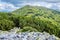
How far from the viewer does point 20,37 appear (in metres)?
43.9

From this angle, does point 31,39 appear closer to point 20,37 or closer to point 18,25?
point 20,37

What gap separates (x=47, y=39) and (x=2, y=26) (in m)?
34.3

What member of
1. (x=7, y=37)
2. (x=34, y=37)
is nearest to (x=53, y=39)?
(x=34, y=37)

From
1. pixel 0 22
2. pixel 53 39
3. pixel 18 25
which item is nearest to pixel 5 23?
pixel 0 22

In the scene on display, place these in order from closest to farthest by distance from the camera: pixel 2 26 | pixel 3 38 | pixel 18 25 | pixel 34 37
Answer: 1. pixel 3 38
2. pixel 34 37
3. pixel 2 26
4. pixel 18 25

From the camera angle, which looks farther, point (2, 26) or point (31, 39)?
point (2, 26)

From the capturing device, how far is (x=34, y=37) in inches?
1801

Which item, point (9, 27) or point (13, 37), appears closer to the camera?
point (13, 37)

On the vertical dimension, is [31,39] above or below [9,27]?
above

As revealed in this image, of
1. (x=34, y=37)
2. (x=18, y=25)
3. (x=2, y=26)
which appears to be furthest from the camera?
(x=18, y=25)

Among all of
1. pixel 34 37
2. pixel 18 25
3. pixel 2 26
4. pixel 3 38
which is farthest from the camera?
pixel 18 25

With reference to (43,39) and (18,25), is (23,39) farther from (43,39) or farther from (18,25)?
(18,25)

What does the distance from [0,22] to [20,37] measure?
3880cm

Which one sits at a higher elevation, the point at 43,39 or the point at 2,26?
the point at 43,39
